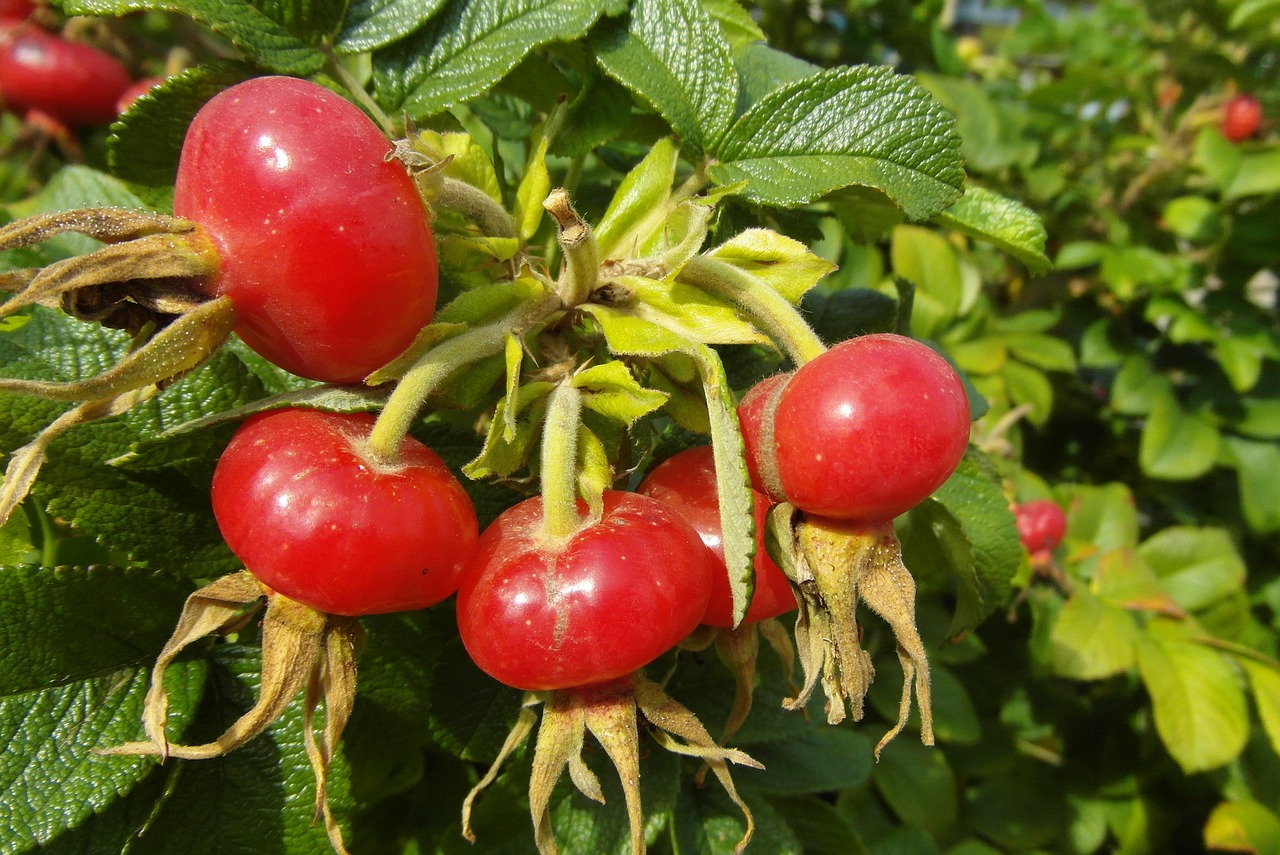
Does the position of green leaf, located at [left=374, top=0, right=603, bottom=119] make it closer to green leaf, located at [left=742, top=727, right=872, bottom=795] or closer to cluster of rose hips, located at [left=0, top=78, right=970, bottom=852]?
cluster of rose hips, located at [left=0, top=78, right=970, bottom=852]

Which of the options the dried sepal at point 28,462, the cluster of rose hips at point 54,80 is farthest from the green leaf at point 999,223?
the cluster of rose hips at point 54,80

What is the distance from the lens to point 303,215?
0.82 metres

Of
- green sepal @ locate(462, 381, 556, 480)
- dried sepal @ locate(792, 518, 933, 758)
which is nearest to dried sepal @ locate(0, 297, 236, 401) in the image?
green sepal @ locate(462, 381, 556, 480)

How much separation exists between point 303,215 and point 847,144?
2.31ft

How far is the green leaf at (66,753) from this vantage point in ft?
3.14

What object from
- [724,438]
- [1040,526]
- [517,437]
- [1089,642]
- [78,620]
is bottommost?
[1089,642]

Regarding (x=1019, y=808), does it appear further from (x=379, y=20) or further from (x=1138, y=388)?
(x=379, y=20)

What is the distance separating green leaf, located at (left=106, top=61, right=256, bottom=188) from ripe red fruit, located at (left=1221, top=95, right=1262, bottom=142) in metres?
4.01

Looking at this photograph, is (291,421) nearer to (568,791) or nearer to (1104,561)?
(568,791)

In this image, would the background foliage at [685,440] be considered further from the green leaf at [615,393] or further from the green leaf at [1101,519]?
the green leaf at [615,393]

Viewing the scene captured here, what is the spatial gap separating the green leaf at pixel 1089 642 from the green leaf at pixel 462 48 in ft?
6.00

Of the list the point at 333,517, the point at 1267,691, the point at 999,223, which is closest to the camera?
the point at 333,517

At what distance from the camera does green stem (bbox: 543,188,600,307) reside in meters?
0.95

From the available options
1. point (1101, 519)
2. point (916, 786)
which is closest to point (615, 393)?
point (916, 786)
